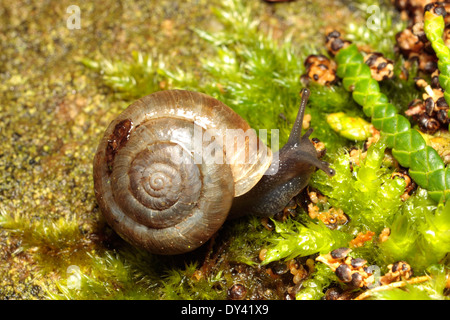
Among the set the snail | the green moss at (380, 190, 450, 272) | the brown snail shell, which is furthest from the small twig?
the brown snail shell

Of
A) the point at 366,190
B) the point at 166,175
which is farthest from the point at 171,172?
the point at 366,190

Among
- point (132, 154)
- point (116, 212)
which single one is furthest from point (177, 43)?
point (116, 212)

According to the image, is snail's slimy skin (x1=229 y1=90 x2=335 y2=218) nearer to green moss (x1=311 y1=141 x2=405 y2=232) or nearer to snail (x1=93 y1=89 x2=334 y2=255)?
snail (x1=93 y1=89 x2=334 y2=255)

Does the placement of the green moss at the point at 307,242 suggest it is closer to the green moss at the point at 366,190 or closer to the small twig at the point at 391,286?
the green moss at the point at 366,190

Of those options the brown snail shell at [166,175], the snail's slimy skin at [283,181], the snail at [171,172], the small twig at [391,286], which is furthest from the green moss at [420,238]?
the brown snail shell at [166,175]

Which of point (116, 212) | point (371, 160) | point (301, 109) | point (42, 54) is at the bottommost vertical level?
point (116, 212)

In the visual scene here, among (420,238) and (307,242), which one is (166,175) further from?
(420,238)

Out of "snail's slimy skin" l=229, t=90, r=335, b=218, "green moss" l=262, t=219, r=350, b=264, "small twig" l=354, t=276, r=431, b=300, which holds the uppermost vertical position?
"snail's slimy skin" l=229, t=90, r=335, b=218
